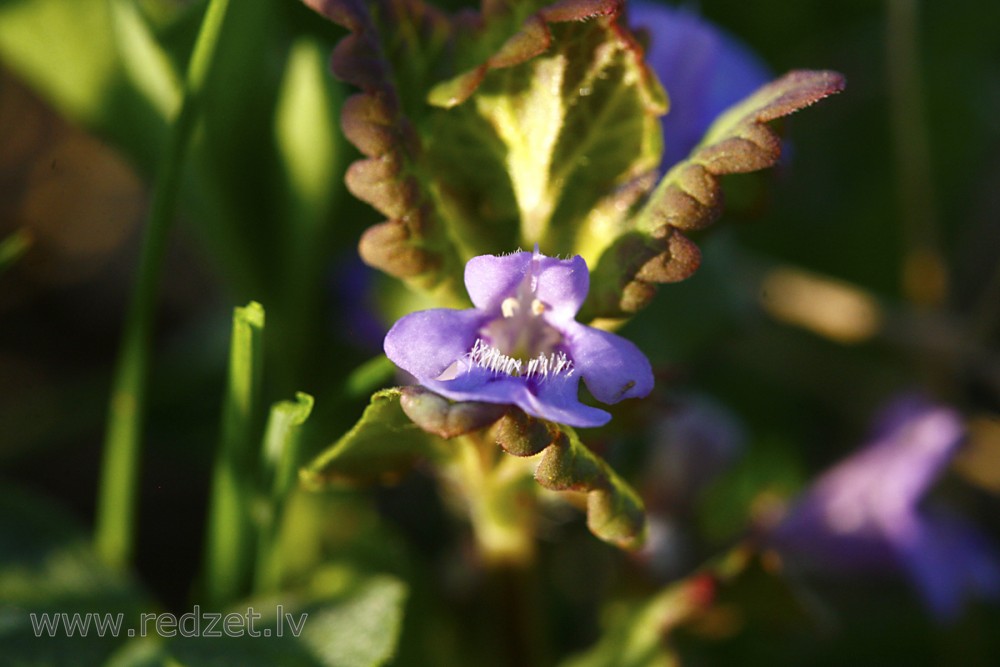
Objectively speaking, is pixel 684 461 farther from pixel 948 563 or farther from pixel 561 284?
pixel 561 284

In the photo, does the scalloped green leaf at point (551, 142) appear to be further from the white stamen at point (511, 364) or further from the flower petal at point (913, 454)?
the flower petal at point (913, 454)

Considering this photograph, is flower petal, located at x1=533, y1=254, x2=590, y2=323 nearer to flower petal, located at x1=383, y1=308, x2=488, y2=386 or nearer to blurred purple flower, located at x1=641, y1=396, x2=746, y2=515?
flower petal, located at x1=383, y1=308, x2=488, y2=386

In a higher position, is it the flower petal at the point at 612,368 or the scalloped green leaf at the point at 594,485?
the flower petal at the point at 612,368

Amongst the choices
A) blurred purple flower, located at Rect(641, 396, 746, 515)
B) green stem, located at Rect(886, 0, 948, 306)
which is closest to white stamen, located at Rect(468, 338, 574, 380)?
blurred purple flower, located at Rect(641, 396, 746, 515)

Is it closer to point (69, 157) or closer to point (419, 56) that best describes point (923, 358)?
point (419, 56)

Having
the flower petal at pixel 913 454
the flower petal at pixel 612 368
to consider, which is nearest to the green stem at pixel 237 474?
the flower petal at pixel 612 368

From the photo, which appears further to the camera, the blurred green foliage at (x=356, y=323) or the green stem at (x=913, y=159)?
the green stem at (x=913, y=159)
